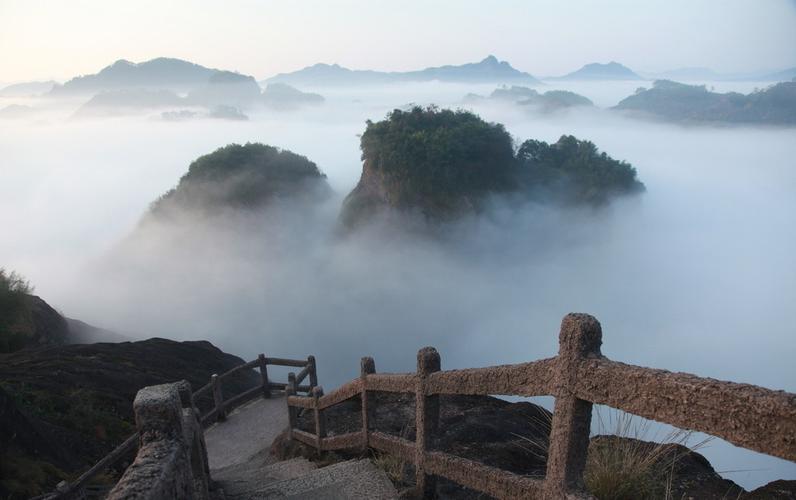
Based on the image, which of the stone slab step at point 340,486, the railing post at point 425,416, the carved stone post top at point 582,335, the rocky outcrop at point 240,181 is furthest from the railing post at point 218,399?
the rocky outcrop at point 240,181

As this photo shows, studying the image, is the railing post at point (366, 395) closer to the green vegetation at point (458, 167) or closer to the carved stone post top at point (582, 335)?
the carved stone post top at point (582, 335)

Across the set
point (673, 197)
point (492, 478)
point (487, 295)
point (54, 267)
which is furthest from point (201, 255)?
point (673, 197)

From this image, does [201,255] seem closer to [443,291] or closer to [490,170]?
[443,291]

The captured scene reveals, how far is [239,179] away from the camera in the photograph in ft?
186

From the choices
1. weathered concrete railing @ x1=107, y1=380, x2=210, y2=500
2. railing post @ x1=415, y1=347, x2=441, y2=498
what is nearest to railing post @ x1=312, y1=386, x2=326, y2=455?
railing post @ x1=415, y1=347, x2=441, y2=498

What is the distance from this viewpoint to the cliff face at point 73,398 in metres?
7.53

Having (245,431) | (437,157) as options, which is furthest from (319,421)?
(437,157)

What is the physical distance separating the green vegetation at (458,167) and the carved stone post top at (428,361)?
42.2 meters

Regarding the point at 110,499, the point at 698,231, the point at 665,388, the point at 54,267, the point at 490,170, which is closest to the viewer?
the point at 110,499

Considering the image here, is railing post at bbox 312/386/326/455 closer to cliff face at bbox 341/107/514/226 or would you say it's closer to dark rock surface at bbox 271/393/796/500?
dark rock surface at bbox 271/393/796/500

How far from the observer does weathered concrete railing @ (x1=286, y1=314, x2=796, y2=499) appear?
5.56 ft

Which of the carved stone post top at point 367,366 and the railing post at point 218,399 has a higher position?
the carved stone post top at point 367,366

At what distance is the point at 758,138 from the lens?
583 ft

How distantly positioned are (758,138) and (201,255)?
18759cm
